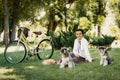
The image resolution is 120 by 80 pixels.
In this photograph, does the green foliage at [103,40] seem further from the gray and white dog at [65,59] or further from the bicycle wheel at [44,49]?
the gray and white dog at [65,59]

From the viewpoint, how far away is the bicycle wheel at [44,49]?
44.2 ft

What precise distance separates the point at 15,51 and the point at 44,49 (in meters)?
1.16

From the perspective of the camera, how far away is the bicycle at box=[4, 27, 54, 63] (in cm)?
1256

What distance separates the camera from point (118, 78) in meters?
8.77

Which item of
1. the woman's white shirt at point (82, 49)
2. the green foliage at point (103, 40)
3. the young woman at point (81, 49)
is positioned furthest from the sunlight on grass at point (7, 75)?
the green foliage at point (103, 40)

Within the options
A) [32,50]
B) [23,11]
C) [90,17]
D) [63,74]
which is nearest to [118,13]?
[90,17]

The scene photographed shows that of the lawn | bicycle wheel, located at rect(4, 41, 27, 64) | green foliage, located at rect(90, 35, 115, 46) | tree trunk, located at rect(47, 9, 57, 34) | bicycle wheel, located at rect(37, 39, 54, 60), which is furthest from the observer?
tree trunk, located at rect(47, 9, 57, 34)

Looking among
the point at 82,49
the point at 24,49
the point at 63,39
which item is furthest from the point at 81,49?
the point at 63,39

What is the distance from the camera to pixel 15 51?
13031 millimetres

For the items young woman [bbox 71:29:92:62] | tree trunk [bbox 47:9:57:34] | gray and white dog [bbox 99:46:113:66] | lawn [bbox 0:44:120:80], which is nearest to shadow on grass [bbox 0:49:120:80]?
lawn [bbox 0:44:120:80]

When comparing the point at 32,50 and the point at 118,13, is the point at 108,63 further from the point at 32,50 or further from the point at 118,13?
the point at 118,13

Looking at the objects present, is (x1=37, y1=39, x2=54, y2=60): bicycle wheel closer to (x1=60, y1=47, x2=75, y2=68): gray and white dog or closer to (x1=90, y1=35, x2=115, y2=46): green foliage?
(x1=60, y1=47, x2=75, y2=68): gray and white dog

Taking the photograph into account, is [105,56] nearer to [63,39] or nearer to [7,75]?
[7,75]

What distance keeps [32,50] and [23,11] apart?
83.4ft
